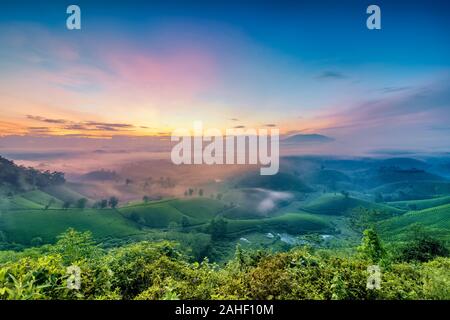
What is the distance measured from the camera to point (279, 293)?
138 inches

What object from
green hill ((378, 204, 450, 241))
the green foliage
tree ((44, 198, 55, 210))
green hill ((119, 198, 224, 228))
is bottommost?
green hill ((119, 198, 224, 228))

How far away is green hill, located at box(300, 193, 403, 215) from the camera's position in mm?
49956

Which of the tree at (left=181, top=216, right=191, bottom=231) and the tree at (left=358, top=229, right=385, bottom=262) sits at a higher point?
the tree at (left=358, top=229, right=385, bottom=262)

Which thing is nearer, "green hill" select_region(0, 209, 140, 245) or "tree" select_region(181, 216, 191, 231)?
"green hill" select_region(0, 209, 140, 245)

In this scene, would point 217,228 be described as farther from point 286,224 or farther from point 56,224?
point 56,224

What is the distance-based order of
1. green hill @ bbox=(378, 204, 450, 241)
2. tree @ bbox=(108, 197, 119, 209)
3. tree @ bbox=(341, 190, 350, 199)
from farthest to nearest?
tree @ bbox=(108, 197, 119, 209) → tree @ bbox=(341, 190, 350, 199) → green hill @ bbox=(378, 204, 450, 241)

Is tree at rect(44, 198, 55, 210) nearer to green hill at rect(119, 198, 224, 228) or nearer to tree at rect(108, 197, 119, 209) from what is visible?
Answer: tree at rect(108, 197, 119, 209)

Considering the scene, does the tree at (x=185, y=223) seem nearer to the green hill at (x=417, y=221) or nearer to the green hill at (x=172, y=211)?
the green hill at (x=172, y=211)

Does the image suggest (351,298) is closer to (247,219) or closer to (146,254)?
(146,254)

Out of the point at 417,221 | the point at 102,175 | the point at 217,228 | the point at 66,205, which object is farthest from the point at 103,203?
the point at 417,221

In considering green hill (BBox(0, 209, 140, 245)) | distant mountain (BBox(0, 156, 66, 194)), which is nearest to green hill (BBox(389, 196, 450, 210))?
green hill (BBox(0, 209, 140, 245))

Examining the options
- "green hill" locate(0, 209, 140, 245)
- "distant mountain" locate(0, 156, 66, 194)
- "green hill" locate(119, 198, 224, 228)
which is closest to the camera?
"green hill" locate(0, 209, 140, 245)

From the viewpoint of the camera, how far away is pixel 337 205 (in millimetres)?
51562

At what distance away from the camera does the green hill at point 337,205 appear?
1967 inches
